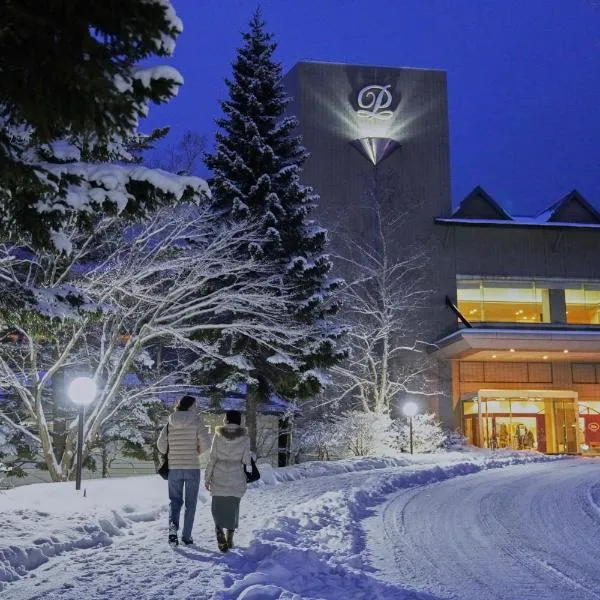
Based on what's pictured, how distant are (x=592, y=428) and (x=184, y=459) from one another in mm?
35555

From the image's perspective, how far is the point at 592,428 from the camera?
3953cm

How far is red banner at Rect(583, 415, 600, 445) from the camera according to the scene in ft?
129

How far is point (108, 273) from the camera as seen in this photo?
1627 centimetres

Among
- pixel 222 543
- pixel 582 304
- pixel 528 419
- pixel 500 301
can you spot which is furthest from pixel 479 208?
pixel 222 543

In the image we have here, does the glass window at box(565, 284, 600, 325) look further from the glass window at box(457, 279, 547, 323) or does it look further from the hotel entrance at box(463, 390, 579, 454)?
the hotel entrance at box(463, 390, 579, 454)

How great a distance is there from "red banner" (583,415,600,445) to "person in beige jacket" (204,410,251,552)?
3480cm

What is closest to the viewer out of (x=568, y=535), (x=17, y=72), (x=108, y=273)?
(x=17, y=72)

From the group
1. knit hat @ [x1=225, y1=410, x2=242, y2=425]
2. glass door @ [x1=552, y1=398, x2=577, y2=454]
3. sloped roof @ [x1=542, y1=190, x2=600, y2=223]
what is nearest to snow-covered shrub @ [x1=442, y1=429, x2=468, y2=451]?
glass door @ [x1=552, y1=398, x2=577, y2=454]

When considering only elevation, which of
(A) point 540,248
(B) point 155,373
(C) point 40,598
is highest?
(A) point 540,248

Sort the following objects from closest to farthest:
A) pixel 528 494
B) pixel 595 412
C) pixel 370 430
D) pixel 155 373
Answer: pixel 528 494, pixel 155 373, pixel 370 430, pixel 595 412

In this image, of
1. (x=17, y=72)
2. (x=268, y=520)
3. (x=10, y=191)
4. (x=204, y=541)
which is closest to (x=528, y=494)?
(x=268, y=520)

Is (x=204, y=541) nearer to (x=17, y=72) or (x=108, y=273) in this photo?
(x=17, y=72)

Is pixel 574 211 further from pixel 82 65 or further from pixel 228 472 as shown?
pixel 82 65

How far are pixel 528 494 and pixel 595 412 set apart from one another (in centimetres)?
2715
